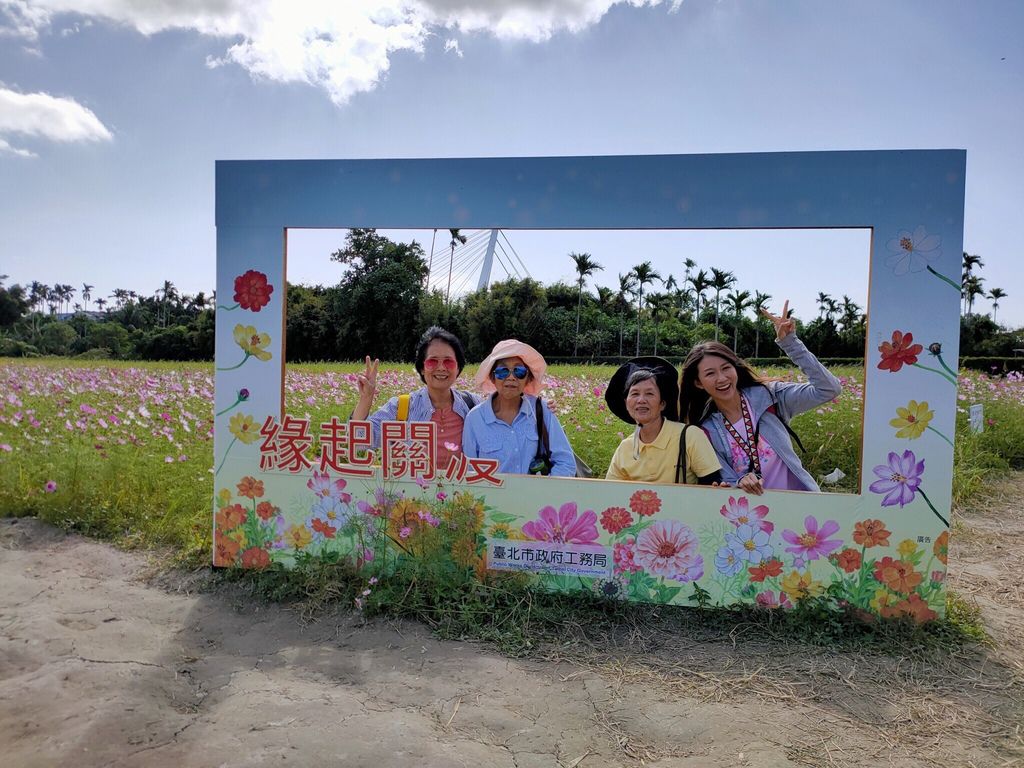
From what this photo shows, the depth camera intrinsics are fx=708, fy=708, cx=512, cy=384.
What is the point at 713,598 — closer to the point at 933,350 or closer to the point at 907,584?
the point at 907,584

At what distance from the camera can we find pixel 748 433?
3664mm

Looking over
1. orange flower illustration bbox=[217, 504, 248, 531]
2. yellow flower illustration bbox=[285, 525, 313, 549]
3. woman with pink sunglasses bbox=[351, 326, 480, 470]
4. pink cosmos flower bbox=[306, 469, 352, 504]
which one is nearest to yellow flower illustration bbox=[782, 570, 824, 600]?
woman with pink sunglasses bbox=[351, 326, 480, 470]

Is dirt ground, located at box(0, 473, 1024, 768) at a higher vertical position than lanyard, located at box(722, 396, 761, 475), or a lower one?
lower

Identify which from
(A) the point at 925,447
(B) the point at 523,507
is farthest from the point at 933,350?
(B) the point at 523,507

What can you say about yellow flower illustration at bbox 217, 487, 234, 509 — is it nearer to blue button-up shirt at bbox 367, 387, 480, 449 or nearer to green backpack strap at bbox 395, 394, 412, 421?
blue button-up shirt at bbox 367, 387, 480, 449

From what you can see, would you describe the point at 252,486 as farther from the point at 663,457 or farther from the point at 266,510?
the point at 663,457

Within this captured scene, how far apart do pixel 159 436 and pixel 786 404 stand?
5.24 metres

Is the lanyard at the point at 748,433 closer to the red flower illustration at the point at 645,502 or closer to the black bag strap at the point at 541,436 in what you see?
the red flower illustration at the point at 645,502

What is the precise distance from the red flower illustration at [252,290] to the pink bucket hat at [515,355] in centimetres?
133

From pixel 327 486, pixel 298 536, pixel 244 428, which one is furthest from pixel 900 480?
pixel 244 428

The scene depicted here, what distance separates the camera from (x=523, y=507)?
382cm

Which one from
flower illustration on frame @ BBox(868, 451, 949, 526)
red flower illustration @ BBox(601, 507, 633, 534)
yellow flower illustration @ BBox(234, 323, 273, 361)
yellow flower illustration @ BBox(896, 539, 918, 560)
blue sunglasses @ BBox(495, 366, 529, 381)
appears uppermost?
yellow flower illustration @ BBox(234, 323, 273, 361)

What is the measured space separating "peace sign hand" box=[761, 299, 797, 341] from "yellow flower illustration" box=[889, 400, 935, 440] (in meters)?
0.64

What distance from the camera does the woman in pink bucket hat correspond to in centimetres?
386
